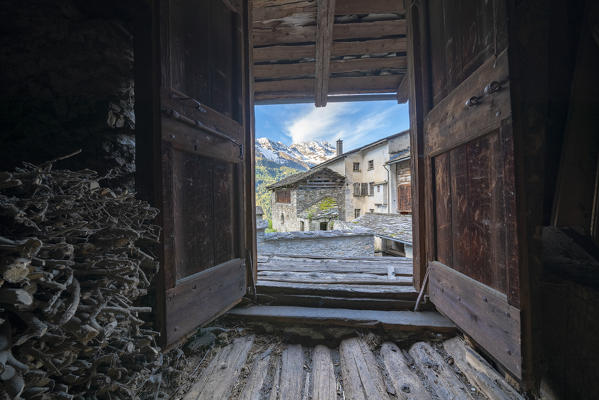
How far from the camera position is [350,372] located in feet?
5.69

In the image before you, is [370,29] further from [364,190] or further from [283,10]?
[364,190]

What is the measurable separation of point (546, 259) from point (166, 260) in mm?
2264

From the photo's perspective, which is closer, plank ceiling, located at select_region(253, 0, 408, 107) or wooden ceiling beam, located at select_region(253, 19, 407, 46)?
plank ceiling, located at select_region(253, 0, 408, 107)

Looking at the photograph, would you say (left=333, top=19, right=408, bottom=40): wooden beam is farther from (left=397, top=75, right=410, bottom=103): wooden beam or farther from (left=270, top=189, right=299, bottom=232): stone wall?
(left=270, top=189, right=299, bottom=232): stone wall

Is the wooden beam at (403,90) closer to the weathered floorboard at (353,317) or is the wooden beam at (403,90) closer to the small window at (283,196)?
the weathered floorboard at (353,317)

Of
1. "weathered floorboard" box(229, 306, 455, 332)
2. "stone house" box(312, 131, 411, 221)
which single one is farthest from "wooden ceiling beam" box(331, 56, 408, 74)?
"stone house" box(312, 131, 411, 221)

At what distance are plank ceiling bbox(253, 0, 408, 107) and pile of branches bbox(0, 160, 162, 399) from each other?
2798 millimetres

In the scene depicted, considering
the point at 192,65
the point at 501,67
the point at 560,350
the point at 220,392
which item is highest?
the point at 192,65

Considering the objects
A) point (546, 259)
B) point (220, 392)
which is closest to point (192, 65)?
point (220, 392)

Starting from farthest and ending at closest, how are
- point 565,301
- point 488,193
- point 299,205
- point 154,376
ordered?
point 299,205 < point 154,376 < point 488,193 < point 565,301

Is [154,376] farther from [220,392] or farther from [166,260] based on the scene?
[166,260]

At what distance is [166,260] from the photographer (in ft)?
4.95

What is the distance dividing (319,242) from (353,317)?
23.0ft

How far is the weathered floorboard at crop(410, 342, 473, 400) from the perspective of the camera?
1495 mm
